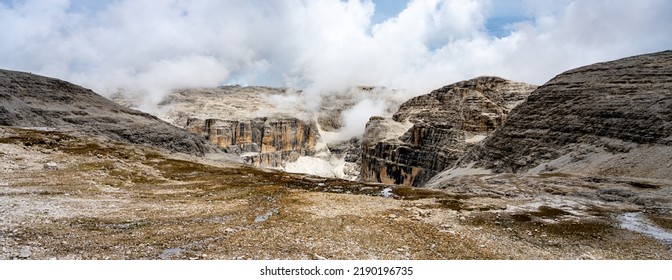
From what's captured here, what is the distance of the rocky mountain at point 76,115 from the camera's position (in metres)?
111

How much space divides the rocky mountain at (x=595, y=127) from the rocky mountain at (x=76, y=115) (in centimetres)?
8892

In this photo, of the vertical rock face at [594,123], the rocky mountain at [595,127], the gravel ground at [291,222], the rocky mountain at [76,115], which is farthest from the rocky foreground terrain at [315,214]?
the rocky mountain at [76,115]

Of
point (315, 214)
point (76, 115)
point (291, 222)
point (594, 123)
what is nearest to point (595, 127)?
point (594, 123)

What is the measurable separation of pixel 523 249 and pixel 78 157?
64.9 metres

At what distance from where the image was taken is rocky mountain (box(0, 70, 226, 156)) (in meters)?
111

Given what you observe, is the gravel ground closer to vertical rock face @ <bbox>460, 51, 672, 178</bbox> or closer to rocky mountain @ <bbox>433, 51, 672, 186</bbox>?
rocky mountain @ <bbox>433, 51, 672, 186</bbox>

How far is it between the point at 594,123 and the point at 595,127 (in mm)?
1780

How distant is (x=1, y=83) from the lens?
121 metres

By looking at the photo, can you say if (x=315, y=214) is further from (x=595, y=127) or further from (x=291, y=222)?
(x=595, y=127)

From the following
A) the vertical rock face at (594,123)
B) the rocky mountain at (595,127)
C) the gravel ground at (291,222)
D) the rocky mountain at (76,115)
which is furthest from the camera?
the rocky mountain at (76,115)

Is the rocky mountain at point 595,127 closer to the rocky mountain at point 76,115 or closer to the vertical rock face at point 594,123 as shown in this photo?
the vertical rock face at point 594,123

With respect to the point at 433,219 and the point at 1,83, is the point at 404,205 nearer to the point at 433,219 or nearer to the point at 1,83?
the point at 433,219

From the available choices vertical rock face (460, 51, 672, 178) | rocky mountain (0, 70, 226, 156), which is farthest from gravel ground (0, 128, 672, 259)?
rocky mountain (0, 70, 226, 156)

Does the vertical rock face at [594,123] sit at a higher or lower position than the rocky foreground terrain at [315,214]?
higher
